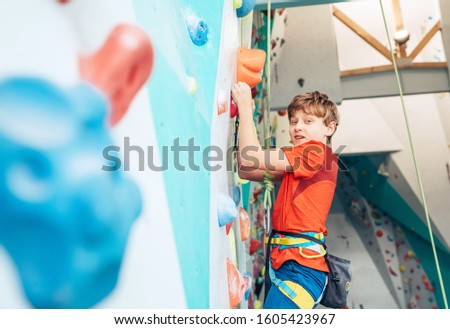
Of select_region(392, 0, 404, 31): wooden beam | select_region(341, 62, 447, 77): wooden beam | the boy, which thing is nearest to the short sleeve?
the boy

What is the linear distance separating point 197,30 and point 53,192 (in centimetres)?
53

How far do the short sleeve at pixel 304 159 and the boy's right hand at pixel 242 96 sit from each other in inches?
6.8

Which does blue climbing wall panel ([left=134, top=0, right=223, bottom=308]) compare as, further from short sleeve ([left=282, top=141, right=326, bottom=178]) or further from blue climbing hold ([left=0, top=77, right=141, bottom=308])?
short sleeve ([left=282, top=141, right=326, bottom=178])

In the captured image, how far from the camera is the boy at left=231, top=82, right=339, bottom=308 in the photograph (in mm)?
1108

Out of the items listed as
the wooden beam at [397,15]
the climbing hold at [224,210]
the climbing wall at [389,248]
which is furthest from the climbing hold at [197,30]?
the climbing wall at [389,248]

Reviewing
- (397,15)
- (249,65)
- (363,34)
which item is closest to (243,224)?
(249,65)

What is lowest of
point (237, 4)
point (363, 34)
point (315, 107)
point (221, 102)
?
point (221, 102)

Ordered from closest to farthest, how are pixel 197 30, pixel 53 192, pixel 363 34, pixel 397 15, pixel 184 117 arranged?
pixel 53 192, pixel 184 117, pixel 197 30, pixel 363 34, pixel 397 15

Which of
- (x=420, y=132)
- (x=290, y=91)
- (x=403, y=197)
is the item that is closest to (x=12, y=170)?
(x=290, y=91)

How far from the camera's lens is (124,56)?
14.8 inches

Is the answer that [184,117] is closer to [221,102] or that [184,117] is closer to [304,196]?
[221,102]

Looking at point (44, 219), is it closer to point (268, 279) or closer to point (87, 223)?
point (87, 223)

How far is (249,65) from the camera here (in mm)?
1189

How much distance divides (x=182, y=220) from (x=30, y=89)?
11.8 inches
